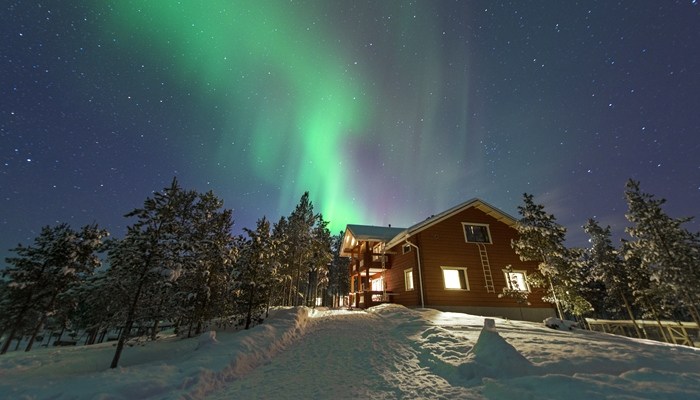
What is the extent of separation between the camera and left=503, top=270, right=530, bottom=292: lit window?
21.1 metres

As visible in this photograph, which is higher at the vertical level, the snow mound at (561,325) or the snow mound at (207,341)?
the snow mound at (561,325)

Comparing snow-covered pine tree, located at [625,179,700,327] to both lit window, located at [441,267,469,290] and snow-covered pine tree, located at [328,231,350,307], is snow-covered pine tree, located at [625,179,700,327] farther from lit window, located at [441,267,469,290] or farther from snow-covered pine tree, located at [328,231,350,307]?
snow-covered pine tree, located at [328,231,350,307]

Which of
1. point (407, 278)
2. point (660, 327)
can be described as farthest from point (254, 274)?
point (660, 327)

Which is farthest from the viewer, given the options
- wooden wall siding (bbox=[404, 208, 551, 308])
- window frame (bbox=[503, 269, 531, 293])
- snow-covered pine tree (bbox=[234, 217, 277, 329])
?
window frame (bbox=[503, 269, 531, 293])

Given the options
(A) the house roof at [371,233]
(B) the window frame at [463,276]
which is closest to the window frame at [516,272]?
(B) the window frame at [463,276]

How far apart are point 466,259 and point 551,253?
5816 millimetres

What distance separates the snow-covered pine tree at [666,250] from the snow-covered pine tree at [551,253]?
12.2 m

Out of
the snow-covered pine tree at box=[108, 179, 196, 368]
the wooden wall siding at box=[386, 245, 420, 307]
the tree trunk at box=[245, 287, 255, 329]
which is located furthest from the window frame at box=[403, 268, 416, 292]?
the snow-covered pine tree at box=[108, 179, 196, 368]

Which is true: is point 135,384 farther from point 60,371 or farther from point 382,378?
point 60,371

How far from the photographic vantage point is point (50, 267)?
820 inches

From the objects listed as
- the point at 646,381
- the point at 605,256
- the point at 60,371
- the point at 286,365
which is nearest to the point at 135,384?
the point at 286,365

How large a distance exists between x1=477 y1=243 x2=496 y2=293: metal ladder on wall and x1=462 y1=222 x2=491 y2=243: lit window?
0.66 meters

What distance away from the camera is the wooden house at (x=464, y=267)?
19953mm

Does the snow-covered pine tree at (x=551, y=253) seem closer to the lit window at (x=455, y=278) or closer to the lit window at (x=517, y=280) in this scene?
the lit window at (x=517, y=280)
